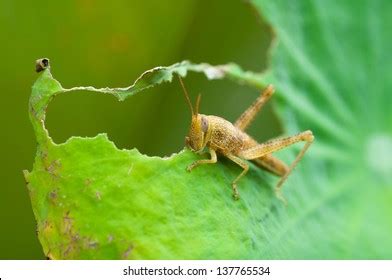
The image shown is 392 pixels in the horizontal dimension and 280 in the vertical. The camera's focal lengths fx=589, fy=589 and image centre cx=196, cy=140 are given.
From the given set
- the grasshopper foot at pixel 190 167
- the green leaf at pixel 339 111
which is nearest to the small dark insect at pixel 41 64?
the grasshopper foot at pixel 190 167

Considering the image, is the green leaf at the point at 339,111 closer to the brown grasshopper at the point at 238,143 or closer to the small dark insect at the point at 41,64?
the brown grasshopper at the point at 238,143

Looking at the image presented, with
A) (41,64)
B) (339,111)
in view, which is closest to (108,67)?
(41,64)

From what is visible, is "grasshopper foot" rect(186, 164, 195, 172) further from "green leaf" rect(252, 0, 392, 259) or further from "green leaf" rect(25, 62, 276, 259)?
"green leaf" rect(252, 0, 392, 259)

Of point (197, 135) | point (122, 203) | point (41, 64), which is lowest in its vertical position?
point (122, 203)

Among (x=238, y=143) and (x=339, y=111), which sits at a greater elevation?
(x=339, y=111)

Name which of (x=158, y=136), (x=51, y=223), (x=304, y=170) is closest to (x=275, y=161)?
(x=304, y=170)

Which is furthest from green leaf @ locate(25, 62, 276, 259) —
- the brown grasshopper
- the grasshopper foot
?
the brown grasshopper

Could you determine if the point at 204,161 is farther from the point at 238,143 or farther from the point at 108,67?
the point at 108,67
